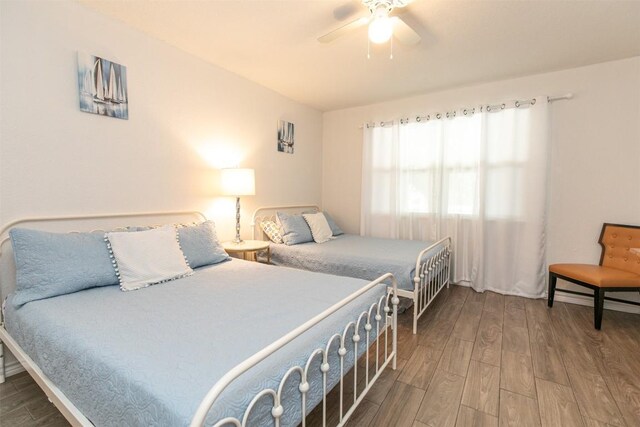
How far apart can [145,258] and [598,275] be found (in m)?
3.57

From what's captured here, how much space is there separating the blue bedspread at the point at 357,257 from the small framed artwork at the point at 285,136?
1335mm

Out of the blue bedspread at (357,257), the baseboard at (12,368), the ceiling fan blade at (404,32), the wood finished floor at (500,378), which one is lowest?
the wood finished floor at (500,378)

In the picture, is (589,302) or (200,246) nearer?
(200,246)

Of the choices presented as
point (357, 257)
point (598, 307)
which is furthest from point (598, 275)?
point (357, 257)

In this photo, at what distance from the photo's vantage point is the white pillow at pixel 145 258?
1.77 m

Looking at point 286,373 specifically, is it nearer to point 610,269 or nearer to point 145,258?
point 145,258

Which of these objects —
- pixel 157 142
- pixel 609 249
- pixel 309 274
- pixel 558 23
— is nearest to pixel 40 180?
pixel 157 142

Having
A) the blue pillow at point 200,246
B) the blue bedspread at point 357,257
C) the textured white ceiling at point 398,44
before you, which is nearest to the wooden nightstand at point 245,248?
the blue bedspread at point 357,257

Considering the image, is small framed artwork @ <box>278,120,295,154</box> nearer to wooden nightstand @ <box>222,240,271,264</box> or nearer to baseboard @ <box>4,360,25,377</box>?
wooden nightstand @ <box>222,240,271,264</box>

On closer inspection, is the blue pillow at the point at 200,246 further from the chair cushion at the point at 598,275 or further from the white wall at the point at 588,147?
the white wall at the point at 588,147

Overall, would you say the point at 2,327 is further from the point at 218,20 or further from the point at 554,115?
the point at 554,115

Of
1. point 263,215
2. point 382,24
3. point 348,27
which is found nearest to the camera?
point 382,24

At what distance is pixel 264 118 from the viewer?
350cm

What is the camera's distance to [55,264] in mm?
1591
